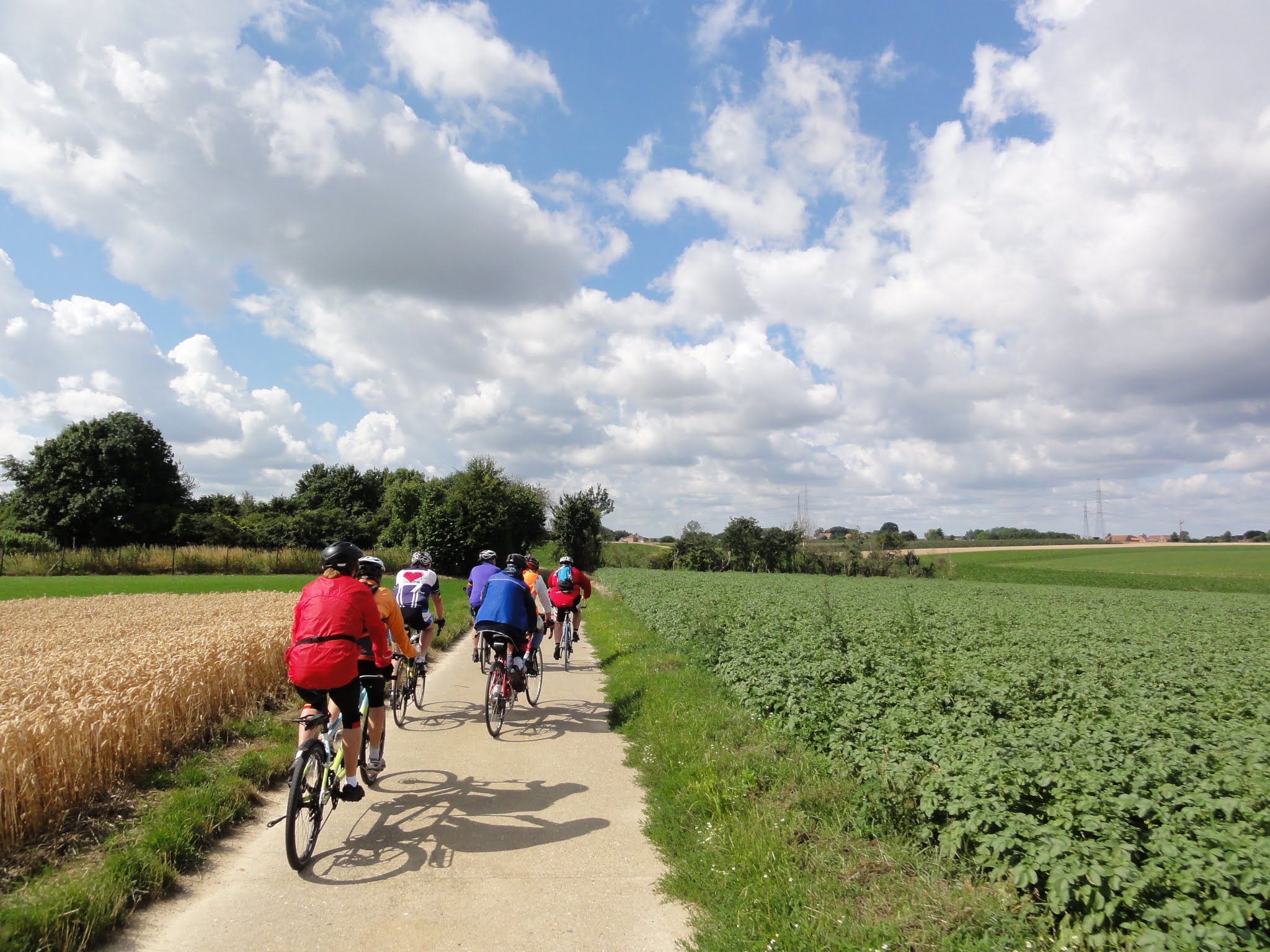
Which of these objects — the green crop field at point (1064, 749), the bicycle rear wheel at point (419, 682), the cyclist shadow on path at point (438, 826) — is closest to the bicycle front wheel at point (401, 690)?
the bicycle rear wheel at point (419, 682)

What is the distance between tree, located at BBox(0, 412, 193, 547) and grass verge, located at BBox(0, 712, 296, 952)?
207 ft

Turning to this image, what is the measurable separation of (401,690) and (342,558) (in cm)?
401

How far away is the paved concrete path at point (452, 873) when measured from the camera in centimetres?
391

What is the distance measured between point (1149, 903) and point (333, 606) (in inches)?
205

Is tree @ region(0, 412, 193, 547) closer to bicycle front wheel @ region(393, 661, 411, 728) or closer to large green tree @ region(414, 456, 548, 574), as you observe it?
large green tree @ region(414, 456, 548, 574)

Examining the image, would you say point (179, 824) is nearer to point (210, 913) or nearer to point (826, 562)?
point (210, 913)

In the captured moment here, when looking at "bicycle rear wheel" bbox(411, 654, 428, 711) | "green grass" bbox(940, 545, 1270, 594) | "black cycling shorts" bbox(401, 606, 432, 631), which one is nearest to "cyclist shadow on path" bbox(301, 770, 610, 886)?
"bicycle rear wheel" bbox(411, 654, 428, 711)

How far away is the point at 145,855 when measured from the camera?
14.6 ft

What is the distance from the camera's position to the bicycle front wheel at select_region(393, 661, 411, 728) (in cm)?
858

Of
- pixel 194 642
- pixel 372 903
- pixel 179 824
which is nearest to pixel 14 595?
pixel 194 642

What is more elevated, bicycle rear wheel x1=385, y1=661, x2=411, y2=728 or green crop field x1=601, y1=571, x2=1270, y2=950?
green crop field x1=601, y1=571, x2=1270, y2=950

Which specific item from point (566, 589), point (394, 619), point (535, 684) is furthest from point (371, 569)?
point (566, 589)

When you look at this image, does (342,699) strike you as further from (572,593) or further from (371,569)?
(572,593)

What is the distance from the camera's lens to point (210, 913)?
4059mm
